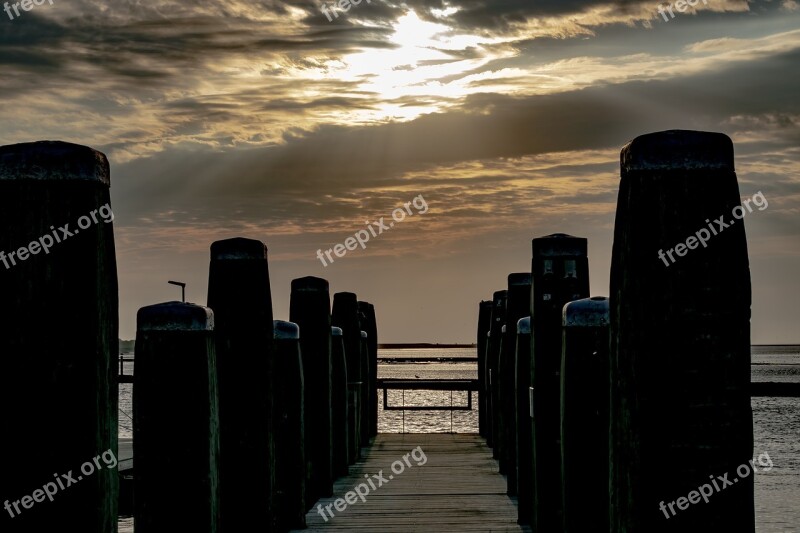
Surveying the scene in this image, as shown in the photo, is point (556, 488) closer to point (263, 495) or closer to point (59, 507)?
point (263, 495)

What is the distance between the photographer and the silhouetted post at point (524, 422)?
1327 centimetres

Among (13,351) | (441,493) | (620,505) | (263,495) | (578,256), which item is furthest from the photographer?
(441,493)

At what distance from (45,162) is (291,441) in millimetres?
8802

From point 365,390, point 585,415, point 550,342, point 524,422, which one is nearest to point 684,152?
point 585,415

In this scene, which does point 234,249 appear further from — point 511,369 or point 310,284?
point 511,369

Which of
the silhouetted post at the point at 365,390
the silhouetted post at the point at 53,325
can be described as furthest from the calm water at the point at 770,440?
the silhouetted post at the point at 53,325

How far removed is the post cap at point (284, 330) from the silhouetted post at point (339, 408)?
19.1 ft


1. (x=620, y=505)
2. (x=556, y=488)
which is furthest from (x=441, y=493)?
(x=620, y=505)

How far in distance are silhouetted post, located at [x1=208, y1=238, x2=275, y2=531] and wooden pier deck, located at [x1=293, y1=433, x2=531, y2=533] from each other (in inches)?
146

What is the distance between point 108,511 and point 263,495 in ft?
17.0

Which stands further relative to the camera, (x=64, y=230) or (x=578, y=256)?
(x=578, y=256)

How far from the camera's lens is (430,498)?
16.6m

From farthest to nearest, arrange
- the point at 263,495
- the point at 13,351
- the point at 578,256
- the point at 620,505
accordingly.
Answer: the point at 578,256 → the point at 263,495 → the point at 620,505 → the point at 13,351

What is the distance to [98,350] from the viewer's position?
4863 mm
